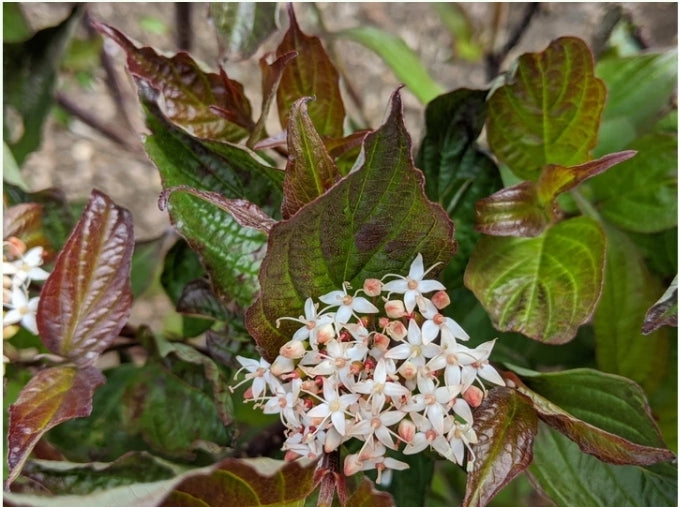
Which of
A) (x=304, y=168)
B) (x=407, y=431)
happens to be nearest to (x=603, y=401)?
(x=407, y=431)

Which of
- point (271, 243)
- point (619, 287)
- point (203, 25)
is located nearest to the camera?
point (271, 243)

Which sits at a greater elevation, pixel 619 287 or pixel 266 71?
pixel 266 71

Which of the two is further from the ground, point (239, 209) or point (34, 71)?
point (34, 71)

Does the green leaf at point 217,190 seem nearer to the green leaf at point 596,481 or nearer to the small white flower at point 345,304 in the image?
the small white flower at point 345,304

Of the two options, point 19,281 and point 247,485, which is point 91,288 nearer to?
point 19,281

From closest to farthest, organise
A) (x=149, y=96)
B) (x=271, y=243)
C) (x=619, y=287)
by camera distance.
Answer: (x=271, y=243), (x=149, y=96), (x=619, y=287)

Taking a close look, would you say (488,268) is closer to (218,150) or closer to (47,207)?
(218,150)

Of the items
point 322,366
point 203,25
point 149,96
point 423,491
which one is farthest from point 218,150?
point 203,25
